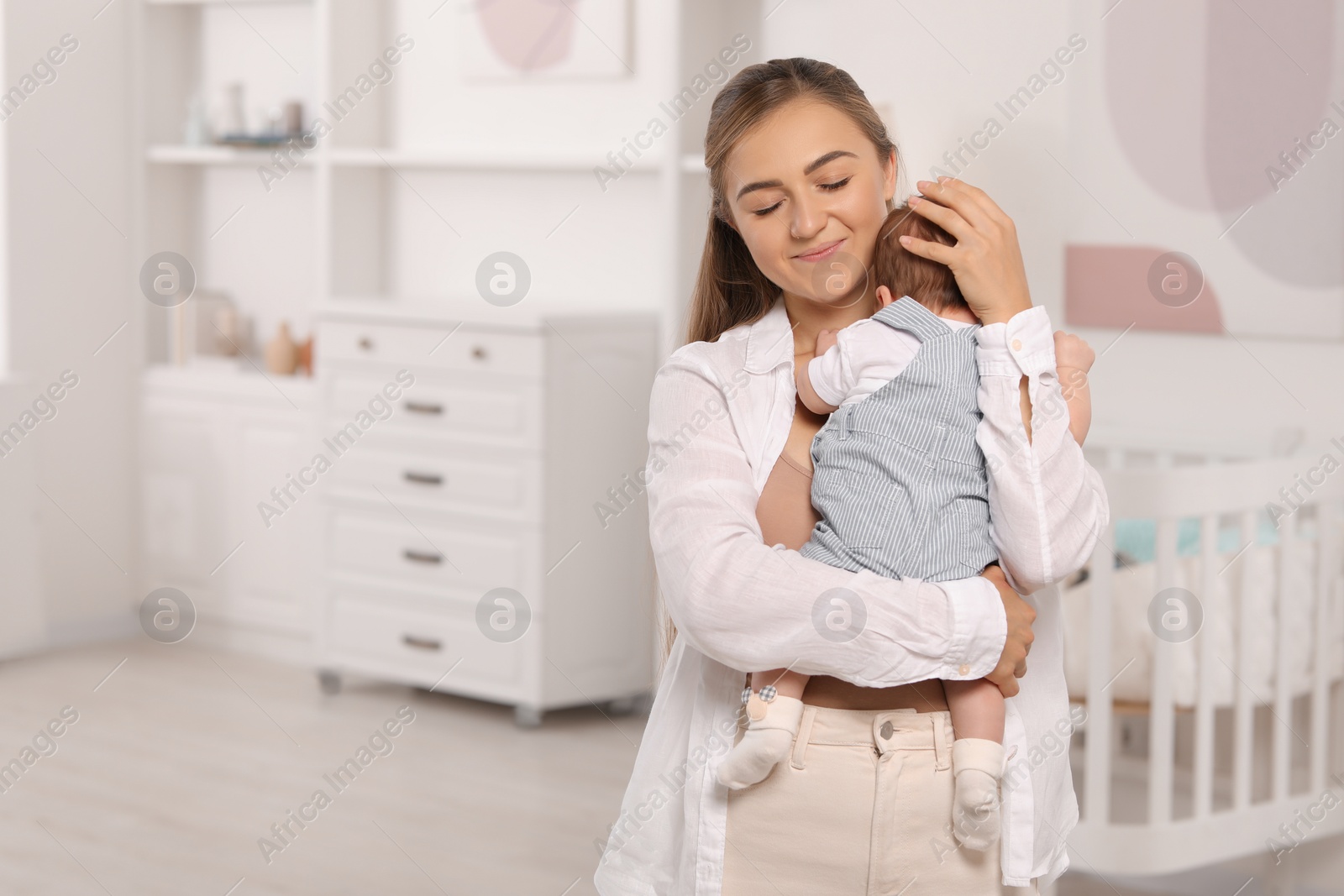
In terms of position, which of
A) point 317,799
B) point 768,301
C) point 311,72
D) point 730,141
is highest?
point 311,72

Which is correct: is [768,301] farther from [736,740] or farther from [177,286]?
[177,286]

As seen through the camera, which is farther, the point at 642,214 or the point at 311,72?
the point at 311,72

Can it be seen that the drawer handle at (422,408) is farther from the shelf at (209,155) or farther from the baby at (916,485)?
the baby at (916,485)

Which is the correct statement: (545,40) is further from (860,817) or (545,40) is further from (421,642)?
(860,817)

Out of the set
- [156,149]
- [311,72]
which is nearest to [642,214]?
[311,72]

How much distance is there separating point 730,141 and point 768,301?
0.58 ft

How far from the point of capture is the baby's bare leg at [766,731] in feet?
3.76

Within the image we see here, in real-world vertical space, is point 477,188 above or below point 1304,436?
above

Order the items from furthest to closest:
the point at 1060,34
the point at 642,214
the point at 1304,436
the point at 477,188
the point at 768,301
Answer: the point at 477,188 → the point at 642,214 → the point at 1060,34 → the point at 1304,436 → the point at 768,301

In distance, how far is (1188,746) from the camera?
2.86 m

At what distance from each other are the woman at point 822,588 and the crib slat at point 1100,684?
1.06 metres

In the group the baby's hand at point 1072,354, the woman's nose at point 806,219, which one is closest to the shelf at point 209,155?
the woman's nose at point 806,219

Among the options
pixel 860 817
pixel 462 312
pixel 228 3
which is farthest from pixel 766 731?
pixel 228 3

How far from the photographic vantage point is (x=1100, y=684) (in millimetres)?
2287
